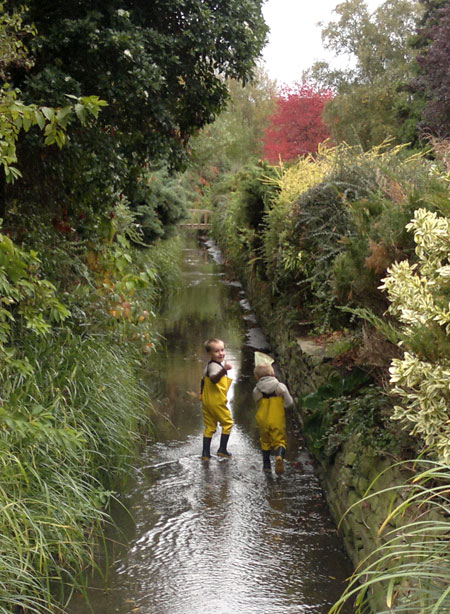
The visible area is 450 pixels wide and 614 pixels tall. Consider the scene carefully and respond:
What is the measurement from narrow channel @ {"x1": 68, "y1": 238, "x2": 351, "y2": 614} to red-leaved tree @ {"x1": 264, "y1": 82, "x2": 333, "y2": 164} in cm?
2522

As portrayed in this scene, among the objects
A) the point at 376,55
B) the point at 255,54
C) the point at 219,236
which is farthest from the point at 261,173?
the point at 376,55

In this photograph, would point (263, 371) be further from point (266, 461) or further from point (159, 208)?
point (159, 208)

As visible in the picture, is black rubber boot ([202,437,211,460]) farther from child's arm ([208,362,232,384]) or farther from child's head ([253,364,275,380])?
child's head ([253,364,275,380])

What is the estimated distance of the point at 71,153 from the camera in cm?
670

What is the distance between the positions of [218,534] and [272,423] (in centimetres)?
174

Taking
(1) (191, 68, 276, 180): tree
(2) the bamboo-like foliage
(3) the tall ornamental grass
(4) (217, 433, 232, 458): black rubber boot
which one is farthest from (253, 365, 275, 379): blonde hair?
(1) (191, 68, 276, 180): tree

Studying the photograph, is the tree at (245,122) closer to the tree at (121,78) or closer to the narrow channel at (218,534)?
the tree at (121,78)

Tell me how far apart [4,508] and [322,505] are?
3.45 meters

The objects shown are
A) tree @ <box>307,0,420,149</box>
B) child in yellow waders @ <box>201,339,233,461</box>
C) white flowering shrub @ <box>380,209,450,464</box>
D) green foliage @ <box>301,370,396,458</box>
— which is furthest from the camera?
tree @ <box>307,0,420,149</box>

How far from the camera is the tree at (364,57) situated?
97.0ft

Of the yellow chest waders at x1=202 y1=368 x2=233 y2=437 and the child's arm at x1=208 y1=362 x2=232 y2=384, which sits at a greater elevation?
the child's arm at x1=208 y1=362 x2=232 y2=384

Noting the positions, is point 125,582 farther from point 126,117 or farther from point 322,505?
point 126,117

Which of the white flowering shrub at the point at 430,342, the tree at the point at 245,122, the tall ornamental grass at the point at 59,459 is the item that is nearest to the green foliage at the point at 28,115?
the tall ornamental grass at the point at 59,459

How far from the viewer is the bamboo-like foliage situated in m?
2.61
